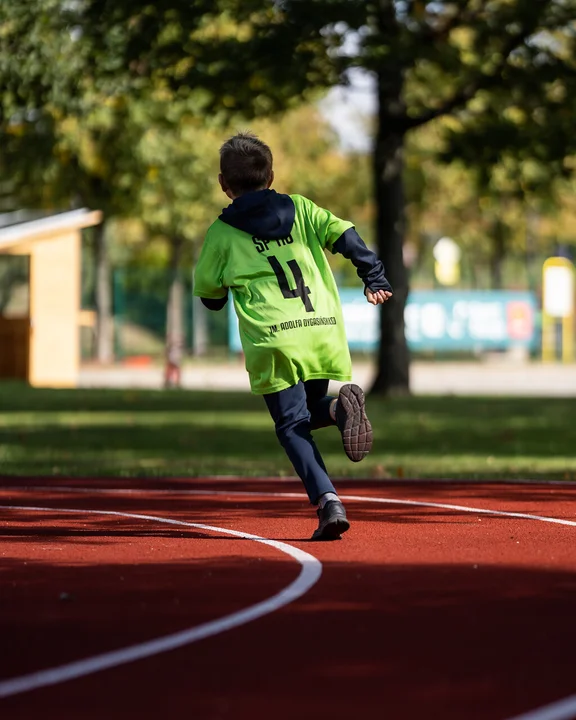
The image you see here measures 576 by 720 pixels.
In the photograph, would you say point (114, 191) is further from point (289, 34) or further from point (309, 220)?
point (309, 220)

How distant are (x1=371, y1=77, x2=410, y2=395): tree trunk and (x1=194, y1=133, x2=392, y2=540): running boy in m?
21.5

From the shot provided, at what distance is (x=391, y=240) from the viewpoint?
30.2 m

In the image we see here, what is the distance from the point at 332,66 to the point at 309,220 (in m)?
17.9

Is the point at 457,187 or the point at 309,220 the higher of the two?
the point at 457,187

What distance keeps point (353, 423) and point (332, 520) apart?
0.48 metres

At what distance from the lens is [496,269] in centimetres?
5884

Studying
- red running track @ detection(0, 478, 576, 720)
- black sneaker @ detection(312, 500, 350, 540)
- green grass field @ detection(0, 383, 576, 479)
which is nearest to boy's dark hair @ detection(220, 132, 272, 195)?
black sneaker @ detection(312, 500, 350, 540)

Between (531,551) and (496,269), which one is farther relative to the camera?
(496,269)

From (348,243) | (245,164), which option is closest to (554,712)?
(348,243)

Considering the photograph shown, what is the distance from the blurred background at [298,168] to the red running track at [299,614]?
247 inches

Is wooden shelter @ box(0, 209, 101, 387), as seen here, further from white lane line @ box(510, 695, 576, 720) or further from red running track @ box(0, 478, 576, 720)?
white lane line @ box(510, 695, 576, 720)

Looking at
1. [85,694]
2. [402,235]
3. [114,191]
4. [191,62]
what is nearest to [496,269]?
[114,191]

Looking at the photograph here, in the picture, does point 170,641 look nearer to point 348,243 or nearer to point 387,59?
point 348,243

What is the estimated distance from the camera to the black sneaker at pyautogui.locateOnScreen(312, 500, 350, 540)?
830cm
